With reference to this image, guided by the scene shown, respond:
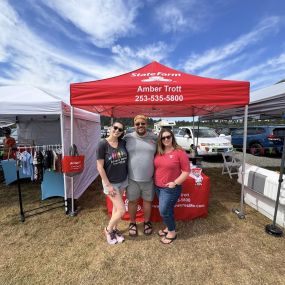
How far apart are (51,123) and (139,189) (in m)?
5.38

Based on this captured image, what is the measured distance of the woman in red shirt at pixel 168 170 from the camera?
2.65 m

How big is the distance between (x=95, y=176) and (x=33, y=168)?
2562 millimetres

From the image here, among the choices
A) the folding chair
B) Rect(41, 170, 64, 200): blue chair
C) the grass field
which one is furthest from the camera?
the folding chair

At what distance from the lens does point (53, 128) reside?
7078 millimetres

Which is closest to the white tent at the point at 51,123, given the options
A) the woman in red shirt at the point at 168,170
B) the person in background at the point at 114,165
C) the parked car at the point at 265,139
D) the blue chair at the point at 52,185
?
the blue chair at the point at 52,185

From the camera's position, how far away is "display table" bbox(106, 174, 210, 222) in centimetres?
347

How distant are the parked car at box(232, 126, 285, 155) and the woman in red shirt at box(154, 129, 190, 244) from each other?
9.96m

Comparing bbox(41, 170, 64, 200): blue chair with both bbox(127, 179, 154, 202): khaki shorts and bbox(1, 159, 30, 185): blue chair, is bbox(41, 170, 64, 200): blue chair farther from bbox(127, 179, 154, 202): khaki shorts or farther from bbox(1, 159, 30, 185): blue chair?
bbox(127, 179, 154, 202): khaki shorts

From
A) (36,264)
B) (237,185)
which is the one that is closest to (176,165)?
(36,264)

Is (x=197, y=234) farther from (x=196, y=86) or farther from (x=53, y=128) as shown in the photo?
(x=53, y=128)

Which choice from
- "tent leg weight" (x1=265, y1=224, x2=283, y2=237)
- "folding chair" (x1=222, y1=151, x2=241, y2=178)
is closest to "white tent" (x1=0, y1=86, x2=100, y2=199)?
"tent leg weight" (x1=265, y1=224, x2=283, y2=237)

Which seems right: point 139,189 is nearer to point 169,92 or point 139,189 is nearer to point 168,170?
point 168,170

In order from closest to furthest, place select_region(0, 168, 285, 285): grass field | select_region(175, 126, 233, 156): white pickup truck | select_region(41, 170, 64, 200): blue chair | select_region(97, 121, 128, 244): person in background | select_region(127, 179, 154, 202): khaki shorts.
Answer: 1. select_region(0, 168, 285, 285): grass field
2. select_region(97, 121, 128, 244): person in background
3. select_region(127, 179, 154, 202): khaki shorts
4. select_region(41, 170, 64, 200): blue chair
5. select_region(175, 126, 233, 156): white pickup truck

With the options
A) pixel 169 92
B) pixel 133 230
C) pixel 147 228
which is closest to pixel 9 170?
pixel 133 230
